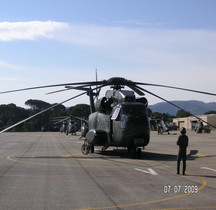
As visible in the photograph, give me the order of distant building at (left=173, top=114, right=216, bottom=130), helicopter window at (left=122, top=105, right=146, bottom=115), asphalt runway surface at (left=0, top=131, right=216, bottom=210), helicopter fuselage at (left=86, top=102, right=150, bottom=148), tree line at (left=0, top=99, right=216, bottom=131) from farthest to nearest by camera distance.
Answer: tree line at (left=0, top=99, right=216, bottom=131) → distant building at (left=173, top=114, right=216, bottom=130) → helicopter window at (left=122, top=105, right=146, bottom=115) → helicopter fuselage at (left=86, top=102, right=150, bottom=148) → asphalt runway surface at (left=0, top=131, right=216, bottom=210)

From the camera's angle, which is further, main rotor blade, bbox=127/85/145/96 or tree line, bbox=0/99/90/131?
tree line, bbox=0/99/90/131

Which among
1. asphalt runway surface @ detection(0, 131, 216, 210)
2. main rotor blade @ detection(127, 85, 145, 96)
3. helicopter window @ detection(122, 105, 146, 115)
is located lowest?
asphalt runway surface @ detection(0, 131, 216, 210)

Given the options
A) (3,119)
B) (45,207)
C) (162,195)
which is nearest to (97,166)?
(162,195)

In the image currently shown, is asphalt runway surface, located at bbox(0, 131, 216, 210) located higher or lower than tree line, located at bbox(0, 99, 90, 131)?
lower

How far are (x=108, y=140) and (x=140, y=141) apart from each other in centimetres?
303

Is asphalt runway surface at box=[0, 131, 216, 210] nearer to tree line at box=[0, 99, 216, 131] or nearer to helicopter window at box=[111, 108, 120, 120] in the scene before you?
helicopter window at box=[111, 108, 120, 120]

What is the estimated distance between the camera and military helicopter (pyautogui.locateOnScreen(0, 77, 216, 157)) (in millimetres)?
23047

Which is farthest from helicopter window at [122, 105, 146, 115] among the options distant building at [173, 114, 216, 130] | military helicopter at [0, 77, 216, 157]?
distant building at [173, 114, 216, 130]

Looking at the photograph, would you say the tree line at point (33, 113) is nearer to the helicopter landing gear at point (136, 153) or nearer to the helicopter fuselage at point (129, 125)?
Answer: the helicopter fuselage at point (129, 125)

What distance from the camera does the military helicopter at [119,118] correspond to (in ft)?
75.6

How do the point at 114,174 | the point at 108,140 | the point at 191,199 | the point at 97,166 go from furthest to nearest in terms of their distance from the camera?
1. the point at 108,140
2. the point at 97,166
3. the point at 114,174
4. the point at 191,199

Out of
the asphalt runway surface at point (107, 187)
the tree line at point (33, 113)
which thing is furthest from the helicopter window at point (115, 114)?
the tree line at point (33, 113)

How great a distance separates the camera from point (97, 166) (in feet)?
62.5

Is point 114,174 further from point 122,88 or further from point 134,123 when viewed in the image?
point 122,88
